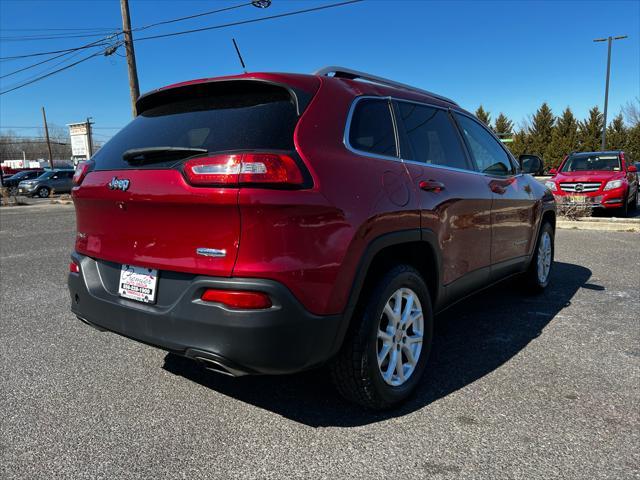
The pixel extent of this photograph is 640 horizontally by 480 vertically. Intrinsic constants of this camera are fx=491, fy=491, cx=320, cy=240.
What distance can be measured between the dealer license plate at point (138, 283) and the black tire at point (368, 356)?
99 cm

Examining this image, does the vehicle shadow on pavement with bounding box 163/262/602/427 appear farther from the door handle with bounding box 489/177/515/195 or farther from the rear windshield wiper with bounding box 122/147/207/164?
the rear windshield wiper with bounding box 122/147/207/164

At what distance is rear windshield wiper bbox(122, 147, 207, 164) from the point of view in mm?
2332

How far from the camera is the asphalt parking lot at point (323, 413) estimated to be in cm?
225

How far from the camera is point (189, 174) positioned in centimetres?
221

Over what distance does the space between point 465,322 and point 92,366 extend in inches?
119

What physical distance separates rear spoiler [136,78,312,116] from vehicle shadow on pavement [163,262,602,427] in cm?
163

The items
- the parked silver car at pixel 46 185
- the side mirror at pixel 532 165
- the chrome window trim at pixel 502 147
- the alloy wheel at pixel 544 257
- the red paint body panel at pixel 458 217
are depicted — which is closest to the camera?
the red paint body panel at pixel 458 217

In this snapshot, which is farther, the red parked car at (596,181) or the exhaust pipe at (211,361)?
the red parked car at (596,181)

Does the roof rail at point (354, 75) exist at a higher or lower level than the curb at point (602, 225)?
higher

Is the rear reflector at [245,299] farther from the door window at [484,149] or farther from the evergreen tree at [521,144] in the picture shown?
the evergreen tree at [521,144]

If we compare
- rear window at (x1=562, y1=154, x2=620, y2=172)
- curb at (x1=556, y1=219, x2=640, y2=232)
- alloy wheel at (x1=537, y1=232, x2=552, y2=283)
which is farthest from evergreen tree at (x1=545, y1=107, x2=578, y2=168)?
alloy wheel at (x1=537, y1=232, x2=552, y2=283)

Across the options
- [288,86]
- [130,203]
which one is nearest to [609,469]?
[288,86]

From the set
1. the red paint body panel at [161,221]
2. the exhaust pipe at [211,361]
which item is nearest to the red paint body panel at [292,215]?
the red paint body panel at [161,221]

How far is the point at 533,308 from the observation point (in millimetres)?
4777
